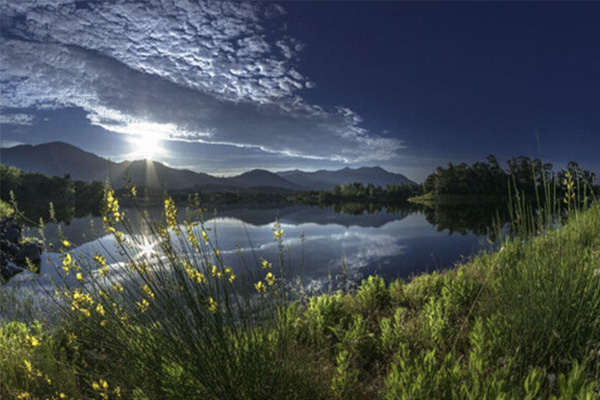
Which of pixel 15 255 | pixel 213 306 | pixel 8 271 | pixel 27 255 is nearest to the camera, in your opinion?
pixel 213 306

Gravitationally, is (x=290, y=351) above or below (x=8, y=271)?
above

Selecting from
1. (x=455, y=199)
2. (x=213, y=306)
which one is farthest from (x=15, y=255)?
(x=455, y=199)

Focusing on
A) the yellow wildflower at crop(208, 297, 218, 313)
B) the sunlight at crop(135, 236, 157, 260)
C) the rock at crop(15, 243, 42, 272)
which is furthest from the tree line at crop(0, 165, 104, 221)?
the yellow wildflower at crop(208, 297, 218, 313)

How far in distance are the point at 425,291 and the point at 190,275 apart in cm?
489

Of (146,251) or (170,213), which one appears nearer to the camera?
(170,213)

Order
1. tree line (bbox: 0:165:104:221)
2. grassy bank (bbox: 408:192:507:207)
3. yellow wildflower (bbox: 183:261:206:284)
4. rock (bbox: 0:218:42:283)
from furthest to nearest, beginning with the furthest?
grassy bank (bbox: 408:192:507:207) → tree line (bbox: 0:165:104:221) → rock (bbox: 0:218:42:283) → yellow wildflower (bbox: 183:261:206:284)

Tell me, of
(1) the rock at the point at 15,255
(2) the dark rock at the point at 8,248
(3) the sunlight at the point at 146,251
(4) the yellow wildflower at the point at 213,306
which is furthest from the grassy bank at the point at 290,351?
(2) the dark rock at the point at 8,248

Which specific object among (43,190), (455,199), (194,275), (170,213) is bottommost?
(194,275)

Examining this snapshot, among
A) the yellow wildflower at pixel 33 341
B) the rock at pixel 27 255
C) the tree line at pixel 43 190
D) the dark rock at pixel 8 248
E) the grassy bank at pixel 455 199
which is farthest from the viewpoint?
the grassy bank at pixel 455 199

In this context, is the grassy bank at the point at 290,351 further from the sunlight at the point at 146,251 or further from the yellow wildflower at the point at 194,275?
the sunlight at the point at 146,251

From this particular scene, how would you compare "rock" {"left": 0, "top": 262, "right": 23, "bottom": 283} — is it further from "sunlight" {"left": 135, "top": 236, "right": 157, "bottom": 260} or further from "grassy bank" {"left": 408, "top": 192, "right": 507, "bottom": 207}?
"grassy bank" {"left": 408, "top": 192, "right": 507, "bottom": 207}

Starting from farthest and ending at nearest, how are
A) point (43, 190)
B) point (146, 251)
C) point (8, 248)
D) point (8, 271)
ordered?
point (43, 190) < point (8, 248) < point (8, 271) < point (146, 251)

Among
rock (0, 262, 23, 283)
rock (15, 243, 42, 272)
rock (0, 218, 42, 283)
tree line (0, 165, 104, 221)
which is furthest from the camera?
tree line (0, 165, 104, 221)

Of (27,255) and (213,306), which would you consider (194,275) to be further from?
(27,255)
